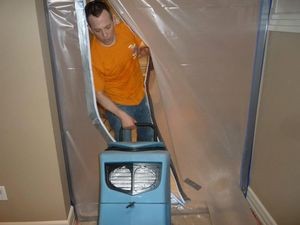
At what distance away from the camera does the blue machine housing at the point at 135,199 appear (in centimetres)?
116

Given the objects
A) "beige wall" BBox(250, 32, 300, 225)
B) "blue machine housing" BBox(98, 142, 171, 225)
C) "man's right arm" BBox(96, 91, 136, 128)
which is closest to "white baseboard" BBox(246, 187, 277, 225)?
"beige wall" BBox(250, 32, 300, 225)

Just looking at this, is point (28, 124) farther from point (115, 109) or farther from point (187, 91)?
point (187, 91)

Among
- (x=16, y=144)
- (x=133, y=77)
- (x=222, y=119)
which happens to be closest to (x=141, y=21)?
(x=133, y=77)

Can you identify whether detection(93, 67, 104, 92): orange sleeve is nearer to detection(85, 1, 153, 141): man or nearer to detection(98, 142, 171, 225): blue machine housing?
detection(85, 1, 153, 141): man

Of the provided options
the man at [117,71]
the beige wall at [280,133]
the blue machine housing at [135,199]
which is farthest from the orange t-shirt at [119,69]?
the beige wall at [280,133]

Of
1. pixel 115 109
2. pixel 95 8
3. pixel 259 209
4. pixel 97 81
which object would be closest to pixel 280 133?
pixel 259 209

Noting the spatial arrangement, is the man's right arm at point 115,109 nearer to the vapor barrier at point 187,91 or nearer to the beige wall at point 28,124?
the vapor barrier at point 187,91

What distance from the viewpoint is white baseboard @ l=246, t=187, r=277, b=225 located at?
162 centimetres

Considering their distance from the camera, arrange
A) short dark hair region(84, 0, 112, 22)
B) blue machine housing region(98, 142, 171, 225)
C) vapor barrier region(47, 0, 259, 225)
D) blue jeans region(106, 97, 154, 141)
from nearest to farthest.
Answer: blue machine housing region(98, 142, 171, 225)
short dark hair region(84, 0, 112, 22)
vapor barrier region(47, 0, 259, 225)
blue jeans region(106, 97, 154, 141)

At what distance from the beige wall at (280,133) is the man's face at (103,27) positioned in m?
0.92

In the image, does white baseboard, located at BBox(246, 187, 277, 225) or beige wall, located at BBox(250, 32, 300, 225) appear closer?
beige wall, located at BBox(250, 32, 300, 225)

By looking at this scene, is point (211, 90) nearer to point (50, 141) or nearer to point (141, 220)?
point (141, 220)

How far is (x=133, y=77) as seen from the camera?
156 centimetres

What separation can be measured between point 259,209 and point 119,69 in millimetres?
1264
